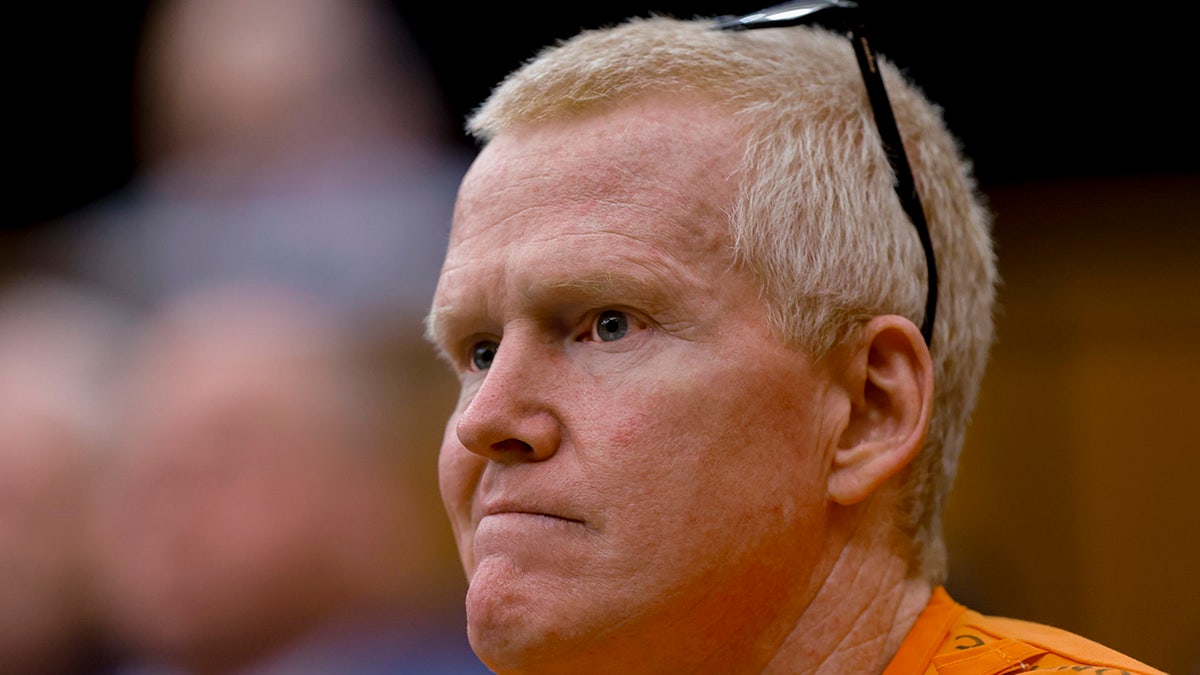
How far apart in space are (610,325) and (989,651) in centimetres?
64

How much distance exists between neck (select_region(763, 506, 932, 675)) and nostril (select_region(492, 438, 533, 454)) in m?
0.40

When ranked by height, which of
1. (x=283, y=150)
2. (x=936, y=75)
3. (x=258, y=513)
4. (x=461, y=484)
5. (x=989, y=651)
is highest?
(x=936, y=75)

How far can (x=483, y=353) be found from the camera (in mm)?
1707

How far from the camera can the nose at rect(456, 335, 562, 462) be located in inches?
57.4

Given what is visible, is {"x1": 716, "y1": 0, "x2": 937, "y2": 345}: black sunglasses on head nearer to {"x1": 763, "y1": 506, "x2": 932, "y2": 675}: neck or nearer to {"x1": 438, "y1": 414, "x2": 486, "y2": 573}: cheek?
{"x1": 763, "y1": 506, "x2": 932, "y2": 675}: neck

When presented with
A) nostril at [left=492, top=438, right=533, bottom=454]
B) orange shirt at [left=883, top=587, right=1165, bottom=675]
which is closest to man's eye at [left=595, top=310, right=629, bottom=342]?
nostril at [left=492, top=438, right=533, bottom=454]

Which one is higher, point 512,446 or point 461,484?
point 512,446

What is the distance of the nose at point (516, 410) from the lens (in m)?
1.46

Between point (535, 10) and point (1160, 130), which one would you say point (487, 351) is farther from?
point (1160, 130)

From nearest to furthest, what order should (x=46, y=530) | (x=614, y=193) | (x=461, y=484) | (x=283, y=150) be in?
(x=614, y=193)
(x=461, y=484)
(x=46, y=530)
(x=283, y=150)

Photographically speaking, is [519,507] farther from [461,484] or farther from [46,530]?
[46,530]

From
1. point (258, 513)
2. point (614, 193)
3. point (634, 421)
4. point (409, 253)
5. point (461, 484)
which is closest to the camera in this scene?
point (634, 421)

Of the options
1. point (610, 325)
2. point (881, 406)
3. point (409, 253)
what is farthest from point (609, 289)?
point (409, 253)

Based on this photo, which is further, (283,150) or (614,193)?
(283,150)
